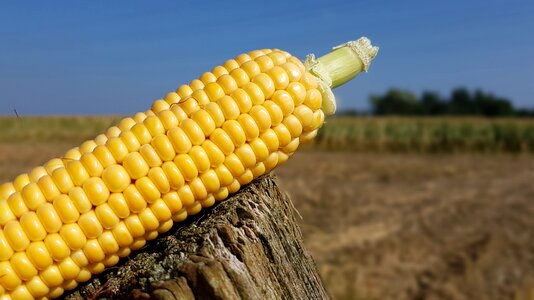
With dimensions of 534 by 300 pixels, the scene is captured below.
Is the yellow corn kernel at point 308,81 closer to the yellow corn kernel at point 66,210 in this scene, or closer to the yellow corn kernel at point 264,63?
the yellow corn kernel at point 264,63

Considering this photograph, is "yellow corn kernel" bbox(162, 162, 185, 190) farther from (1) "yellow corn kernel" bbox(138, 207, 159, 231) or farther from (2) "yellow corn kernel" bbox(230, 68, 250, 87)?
(2) "yellow corn kernel" bbox(230, 68, 250, 87)

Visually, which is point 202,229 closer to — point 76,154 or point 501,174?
point 76,154

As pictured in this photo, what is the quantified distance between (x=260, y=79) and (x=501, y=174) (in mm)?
16480

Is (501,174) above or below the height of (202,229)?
above

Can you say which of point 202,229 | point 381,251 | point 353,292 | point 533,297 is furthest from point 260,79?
point 381,251

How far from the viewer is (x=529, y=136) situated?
26.3 metres

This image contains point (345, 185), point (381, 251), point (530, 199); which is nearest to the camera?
point (381, 251)

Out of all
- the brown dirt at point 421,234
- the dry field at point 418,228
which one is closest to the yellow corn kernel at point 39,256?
the dry field at point 418,228

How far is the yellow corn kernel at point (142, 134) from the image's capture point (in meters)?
1.92

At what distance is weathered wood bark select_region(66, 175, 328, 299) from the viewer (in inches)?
64.3

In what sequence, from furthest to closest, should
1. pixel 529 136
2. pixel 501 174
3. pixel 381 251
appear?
pixel 529 136 < pixel 501 174 < pixel 381 251

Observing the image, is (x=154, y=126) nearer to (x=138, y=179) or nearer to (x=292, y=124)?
(x=138, y=179)

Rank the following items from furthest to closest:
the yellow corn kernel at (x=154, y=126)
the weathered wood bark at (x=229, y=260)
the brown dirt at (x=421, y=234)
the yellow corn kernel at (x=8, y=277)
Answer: the brown dirt at (x=421, y=234) → the yellow corn kernel at (x=154, y=126) → the yellow corn kernel at (x=8, y=277) → the weathered wood bark at (x=229, y=260)

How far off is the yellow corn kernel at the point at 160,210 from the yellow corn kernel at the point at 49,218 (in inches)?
10.9
